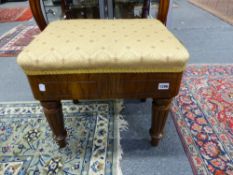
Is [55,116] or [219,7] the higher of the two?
[55,116]

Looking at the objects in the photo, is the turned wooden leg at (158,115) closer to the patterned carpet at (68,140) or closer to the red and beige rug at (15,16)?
the patterned carpet at (68,140)

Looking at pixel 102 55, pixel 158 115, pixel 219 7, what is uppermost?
pixel 102 55

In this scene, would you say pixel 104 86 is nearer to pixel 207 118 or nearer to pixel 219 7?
pixel 207 118

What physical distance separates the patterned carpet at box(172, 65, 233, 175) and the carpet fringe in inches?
11.1

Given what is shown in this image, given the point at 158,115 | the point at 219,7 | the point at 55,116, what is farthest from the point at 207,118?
the point at 219,7

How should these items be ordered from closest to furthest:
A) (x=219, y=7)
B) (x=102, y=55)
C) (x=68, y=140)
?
(x=102, y=55), (x=68, y=140), (x=219, y=7)

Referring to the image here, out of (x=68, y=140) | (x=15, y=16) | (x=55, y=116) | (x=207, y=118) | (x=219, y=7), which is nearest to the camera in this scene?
(x=55, y=116)

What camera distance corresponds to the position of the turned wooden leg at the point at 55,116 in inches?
30.1

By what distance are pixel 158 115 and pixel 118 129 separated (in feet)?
0.99

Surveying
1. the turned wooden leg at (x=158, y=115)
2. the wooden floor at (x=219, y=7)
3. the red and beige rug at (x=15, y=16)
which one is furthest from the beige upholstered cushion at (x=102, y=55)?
the red and beige rug at (x=15, y=16)

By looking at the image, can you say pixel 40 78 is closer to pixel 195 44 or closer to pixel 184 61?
pixel 184 61

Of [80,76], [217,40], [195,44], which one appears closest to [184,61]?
[80,76]

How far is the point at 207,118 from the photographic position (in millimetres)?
1115

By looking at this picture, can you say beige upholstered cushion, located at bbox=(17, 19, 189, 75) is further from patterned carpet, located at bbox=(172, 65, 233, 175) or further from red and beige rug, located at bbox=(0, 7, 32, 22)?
red and beige rug, located at bbox=(0, 7, 32, 22)
